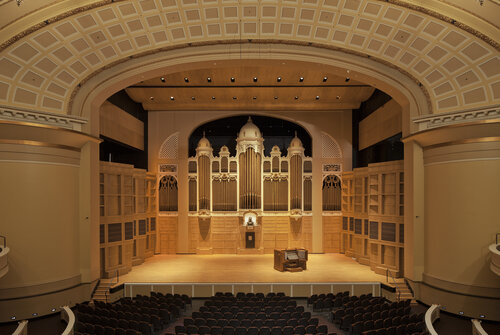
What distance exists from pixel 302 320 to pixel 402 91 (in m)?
7.89

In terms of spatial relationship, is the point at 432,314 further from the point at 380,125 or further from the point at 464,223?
the point at 380,125

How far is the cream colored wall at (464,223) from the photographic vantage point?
9.74 metres

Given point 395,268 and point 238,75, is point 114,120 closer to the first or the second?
point 238,75

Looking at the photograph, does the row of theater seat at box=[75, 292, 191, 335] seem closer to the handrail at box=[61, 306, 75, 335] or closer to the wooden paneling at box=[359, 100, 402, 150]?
the handrail at box=[61, 306, 75, 335]

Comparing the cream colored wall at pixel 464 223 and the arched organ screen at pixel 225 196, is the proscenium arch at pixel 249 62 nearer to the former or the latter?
the cream colored wall at pixel 464 223

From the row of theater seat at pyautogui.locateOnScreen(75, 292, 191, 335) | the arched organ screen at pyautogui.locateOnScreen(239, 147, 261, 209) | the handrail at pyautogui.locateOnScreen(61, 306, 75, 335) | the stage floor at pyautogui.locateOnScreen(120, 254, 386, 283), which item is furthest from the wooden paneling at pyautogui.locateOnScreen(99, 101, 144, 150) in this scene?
the row of theater seat at pyautogui.locateOnScreen(75, 292, 191, 335)

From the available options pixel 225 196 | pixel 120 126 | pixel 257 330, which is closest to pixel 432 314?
pixel 257 330

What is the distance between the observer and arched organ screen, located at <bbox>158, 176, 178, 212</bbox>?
58.5 feet

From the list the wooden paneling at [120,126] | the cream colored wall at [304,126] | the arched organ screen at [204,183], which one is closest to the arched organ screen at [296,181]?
the cream colored wall at [304,126]

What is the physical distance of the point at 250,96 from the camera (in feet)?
55.0

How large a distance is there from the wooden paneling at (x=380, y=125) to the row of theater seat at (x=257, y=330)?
8.40 metres

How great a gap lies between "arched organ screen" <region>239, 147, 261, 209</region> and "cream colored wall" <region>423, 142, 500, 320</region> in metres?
8.11

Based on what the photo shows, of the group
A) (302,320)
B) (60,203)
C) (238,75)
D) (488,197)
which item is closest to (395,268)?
(488,197)

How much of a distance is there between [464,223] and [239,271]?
781 cm
